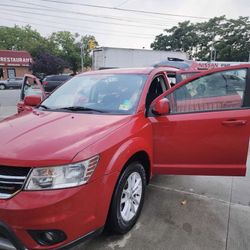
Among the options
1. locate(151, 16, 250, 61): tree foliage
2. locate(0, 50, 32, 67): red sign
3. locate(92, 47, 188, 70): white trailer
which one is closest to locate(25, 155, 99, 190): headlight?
locate(92, 47, 188, 70): white trailer

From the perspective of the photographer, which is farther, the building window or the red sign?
the building window

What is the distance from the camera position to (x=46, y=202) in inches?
83.6

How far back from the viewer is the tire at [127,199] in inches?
107

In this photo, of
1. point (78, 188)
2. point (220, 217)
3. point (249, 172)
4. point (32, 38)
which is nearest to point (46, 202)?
point (78, 188)

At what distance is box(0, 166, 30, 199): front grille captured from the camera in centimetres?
220

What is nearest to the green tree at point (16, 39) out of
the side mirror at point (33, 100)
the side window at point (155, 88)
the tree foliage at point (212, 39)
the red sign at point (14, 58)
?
the red sign at point (14, 58)

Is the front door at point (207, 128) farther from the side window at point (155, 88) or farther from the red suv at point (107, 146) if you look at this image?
the side window at point (155, 88)

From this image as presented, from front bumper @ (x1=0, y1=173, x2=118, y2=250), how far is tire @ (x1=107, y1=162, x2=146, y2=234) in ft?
1.36

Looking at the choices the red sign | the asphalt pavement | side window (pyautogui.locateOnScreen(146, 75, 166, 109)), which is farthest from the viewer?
the red sign

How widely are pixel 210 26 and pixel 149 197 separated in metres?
64.8

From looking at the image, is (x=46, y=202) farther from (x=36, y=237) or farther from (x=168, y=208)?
(x=168, y=208)

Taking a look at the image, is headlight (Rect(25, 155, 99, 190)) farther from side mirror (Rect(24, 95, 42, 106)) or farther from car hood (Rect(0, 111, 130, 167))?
side mirror (Rect(24, 95, 42, 106))

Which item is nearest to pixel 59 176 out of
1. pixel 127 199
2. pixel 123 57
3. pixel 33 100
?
pixel 127 199

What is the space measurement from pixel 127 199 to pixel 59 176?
1015 millimetres
